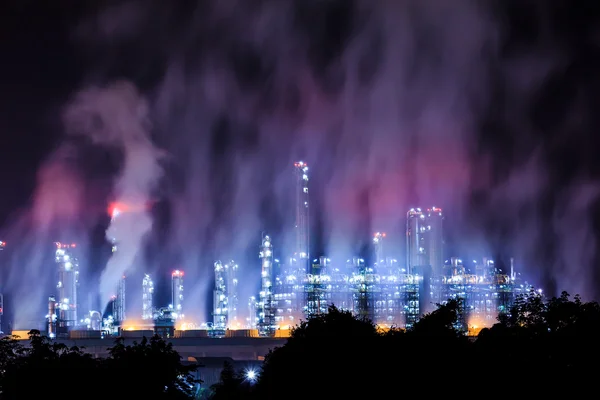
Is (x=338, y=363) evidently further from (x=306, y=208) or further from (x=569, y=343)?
(x=306, y=208)

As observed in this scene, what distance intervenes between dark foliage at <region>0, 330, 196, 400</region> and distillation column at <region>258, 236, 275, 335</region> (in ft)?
235

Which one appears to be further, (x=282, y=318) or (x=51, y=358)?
(x=282, y=318)

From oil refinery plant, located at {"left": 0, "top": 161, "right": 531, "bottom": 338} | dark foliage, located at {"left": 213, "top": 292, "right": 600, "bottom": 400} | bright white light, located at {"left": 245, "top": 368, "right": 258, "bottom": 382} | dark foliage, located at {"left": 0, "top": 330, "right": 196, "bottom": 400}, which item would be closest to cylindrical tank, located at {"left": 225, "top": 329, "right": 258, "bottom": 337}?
oil refinery plant, located at {"left": 0, "top": 161, "right": 531, "bottom": 338}

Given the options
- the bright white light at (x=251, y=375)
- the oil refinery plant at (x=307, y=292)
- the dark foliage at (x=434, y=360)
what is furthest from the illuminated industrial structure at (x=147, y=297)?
the dark foliage at (x=434, y=360)

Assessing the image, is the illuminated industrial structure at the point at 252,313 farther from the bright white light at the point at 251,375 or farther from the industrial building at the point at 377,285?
the bright white light at the point at 251,375

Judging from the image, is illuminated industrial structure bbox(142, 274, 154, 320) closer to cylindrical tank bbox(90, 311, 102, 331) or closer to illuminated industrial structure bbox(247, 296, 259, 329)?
cylindrical tank bbox(90, 311, 102, 331)

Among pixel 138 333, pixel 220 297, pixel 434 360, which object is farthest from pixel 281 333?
pixel 434 360

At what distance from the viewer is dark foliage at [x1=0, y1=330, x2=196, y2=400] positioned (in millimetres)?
24469

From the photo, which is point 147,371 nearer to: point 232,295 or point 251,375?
point 251,375

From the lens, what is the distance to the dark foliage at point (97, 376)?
24.5 meters

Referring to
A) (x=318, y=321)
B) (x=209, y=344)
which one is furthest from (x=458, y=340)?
(x=209, y=344)

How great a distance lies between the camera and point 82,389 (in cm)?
2439

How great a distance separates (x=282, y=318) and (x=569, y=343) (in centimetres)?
7412

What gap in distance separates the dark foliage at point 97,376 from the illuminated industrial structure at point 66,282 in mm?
67170
